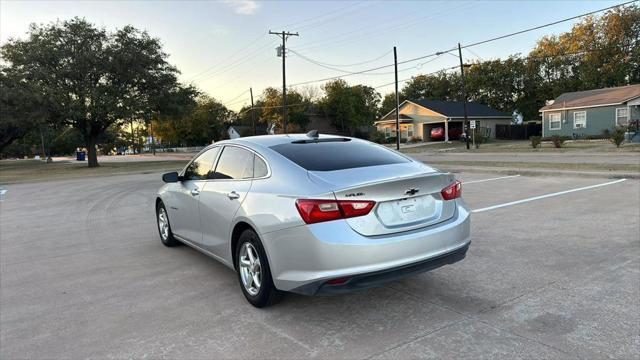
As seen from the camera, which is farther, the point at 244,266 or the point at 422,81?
the point at 422,81

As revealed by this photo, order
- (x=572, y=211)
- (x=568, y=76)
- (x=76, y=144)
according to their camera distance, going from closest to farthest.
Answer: (x=572, y=211)
(x=568, y=76)
(x=76, y=144)

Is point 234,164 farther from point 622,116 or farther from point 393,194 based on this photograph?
point 622,116

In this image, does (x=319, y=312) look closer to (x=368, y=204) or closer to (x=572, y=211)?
(x=368, y=204)

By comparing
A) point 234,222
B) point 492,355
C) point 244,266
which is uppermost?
point 234,222

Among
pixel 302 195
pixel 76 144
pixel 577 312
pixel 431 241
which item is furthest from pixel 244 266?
pixel 76 144

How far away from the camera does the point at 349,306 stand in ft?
13.3

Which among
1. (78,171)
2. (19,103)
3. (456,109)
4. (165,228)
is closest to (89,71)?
(19,103)

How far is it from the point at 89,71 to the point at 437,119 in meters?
34.3

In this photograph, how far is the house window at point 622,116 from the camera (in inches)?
1444

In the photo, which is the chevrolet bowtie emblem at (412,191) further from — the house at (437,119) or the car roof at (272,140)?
the house at (437,119)

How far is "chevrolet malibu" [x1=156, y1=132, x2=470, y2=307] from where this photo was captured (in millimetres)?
3453

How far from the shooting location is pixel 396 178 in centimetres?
371

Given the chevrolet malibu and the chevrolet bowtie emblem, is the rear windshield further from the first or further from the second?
the chevrolet bowtie emblem

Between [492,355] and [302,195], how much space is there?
5.76 feet
